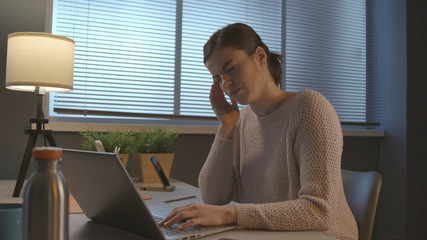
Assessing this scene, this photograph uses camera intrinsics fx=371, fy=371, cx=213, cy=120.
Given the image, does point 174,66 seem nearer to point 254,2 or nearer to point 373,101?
point 254,2

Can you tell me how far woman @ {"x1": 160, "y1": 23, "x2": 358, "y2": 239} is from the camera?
0.96 m

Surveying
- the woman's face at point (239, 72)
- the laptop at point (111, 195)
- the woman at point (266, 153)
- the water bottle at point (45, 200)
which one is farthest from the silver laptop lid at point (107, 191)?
the woman's face at point (239, 72)

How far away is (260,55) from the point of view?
141 cm

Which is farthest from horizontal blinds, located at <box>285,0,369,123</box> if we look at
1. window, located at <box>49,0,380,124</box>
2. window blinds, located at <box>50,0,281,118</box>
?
window blinds, located at <box>50,0,281,118</box>

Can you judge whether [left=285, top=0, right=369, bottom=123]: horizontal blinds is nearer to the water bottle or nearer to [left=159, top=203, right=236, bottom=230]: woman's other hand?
[left=159, top=203, right=236, bottom=230]: woman's other hand

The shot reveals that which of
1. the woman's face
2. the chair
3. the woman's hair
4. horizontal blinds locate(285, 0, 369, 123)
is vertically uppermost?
horizontal blinds locate(285, 0, 369, 123)

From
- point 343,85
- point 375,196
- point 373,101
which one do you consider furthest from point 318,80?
point 375,196

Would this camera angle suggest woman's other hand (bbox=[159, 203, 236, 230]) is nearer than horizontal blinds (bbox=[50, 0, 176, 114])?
Yes

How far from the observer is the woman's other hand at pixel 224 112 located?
1.52m

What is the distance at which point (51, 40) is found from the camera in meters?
1.54

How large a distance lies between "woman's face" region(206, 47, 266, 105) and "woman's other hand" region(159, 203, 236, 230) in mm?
523

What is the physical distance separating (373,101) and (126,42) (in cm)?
213

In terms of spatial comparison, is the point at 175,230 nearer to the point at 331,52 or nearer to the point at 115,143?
the point at 115,143

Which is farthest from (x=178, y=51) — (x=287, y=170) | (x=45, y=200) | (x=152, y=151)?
(x=45, y=200)
